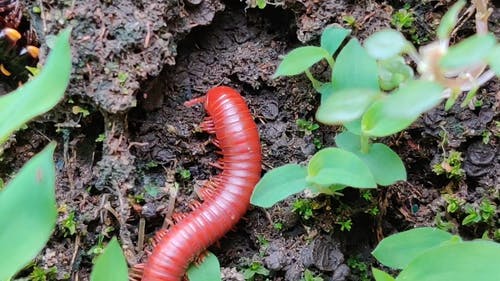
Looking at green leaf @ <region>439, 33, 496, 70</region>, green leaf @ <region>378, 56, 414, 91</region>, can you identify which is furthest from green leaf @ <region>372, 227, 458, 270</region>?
green leaf @ <region>439, 33, 496, 70</region>

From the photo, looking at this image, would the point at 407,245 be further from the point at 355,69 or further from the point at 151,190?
Answer: the point at 151,190

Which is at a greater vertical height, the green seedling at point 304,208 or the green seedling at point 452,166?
the green seedling at point 452,166

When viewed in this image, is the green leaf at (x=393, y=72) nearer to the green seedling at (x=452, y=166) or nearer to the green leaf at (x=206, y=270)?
the green seedling at (x=452, y=166)

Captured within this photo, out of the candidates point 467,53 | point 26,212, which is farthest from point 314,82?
point 26,212

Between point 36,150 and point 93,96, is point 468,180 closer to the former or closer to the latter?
point 93,96

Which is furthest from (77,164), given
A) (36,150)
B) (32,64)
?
(32,64)

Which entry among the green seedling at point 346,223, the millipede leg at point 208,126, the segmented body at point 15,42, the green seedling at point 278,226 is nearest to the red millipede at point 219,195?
the millipede leg at point 208,126
